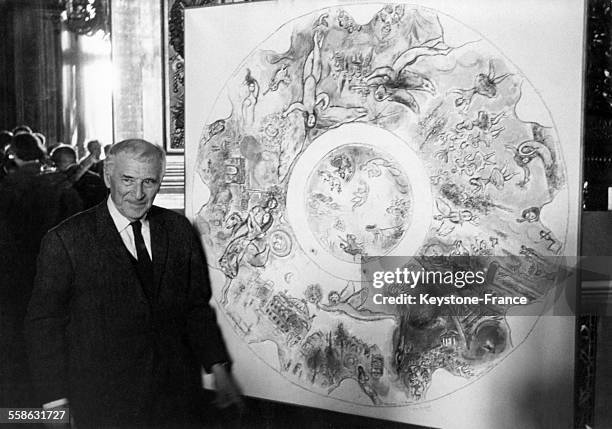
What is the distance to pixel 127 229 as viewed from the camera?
1.50 m

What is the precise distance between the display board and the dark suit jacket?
138 millimetres

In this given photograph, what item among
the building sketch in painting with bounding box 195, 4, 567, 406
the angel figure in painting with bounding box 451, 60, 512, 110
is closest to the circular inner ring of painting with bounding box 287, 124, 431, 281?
the building sketch in painting with bounding box 195, 4, 567, 406

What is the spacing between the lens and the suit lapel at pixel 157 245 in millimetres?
1500

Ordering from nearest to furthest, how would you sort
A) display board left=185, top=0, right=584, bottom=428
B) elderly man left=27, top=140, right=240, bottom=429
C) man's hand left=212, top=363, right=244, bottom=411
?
display board left=185, top=0, right=584, bottom=428
elderly man left=27, top=140, right=240, bottom=429
man's hand left=212, top=363, right=244, bottom=411

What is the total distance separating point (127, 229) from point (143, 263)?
8 cm

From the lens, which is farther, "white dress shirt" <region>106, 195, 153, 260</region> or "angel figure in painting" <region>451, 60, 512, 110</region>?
"white dress shirt" <region>106, 195, 153, 260</region>

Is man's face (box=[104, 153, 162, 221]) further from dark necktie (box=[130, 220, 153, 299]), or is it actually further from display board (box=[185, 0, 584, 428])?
display board (box=[185, 0, 584, 428])

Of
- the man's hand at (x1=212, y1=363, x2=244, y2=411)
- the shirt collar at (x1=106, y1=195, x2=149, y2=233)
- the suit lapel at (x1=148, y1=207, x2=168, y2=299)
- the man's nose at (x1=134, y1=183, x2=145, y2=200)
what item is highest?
the man's nose at (x1=134, y1=183, x2=145, y2=200)

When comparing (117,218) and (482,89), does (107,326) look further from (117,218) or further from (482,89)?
(482,89)

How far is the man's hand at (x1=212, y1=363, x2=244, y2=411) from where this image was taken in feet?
5.27

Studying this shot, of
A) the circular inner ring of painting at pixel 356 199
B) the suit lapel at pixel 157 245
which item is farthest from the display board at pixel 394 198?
the suit lapel at pixel 157 245

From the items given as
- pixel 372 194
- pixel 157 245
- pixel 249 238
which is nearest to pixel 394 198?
pixel 372 194

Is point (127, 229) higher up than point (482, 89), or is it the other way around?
point (482, 89)

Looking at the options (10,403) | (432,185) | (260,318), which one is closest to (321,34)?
(432,185)
